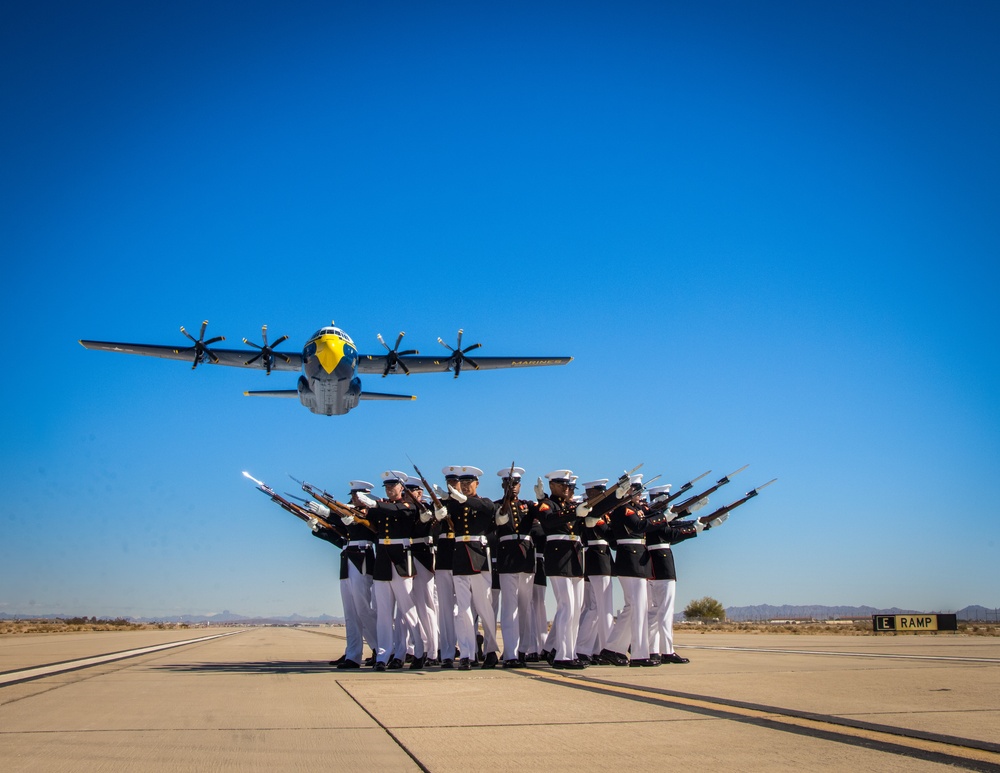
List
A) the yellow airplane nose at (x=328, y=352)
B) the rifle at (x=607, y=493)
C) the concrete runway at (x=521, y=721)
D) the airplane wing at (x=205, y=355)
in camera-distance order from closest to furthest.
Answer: the concrete runway at (x=521, y=721)
the rifle at (x=607, y=493)
the yellow airplane nose at (x=328, y=352)
the airplane wing at (x=205, y=355)

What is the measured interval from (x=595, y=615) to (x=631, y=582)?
86 cm

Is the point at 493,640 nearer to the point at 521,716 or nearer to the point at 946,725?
the point at 521,716

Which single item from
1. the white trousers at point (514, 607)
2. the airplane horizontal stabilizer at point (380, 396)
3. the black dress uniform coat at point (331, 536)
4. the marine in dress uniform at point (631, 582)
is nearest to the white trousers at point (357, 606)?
the black dress uniform coat at point (331, 536)

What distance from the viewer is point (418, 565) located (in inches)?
457

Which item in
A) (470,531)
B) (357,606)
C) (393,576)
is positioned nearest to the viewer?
(470,531)

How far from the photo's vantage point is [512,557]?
35.9 feet

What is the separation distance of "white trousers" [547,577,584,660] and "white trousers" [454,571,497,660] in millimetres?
951

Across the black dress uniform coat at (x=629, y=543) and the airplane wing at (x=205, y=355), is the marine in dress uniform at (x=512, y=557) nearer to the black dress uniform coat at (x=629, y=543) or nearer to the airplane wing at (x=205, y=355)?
the black dress uniform coat at (x=629, y=543)

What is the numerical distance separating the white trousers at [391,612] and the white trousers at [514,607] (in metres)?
1.27

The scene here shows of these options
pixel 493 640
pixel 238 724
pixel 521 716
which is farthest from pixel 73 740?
pixel 493 640

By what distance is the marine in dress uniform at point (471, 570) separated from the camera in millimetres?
10695

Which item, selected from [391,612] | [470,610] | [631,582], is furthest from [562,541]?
[391,612]

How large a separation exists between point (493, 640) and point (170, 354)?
29269 millimetres

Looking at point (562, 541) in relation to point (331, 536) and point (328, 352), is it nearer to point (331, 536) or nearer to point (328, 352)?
point (331, 536)
